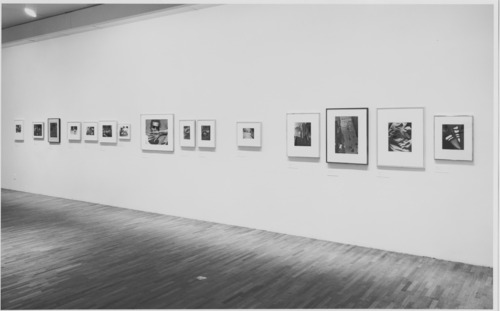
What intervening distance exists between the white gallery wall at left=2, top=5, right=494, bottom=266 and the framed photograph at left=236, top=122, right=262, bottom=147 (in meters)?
0.18

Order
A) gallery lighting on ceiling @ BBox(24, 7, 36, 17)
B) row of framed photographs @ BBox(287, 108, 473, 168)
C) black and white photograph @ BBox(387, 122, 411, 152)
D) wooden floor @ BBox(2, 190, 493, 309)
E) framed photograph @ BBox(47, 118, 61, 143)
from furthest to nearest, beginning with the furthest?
framed photograph @ BBox(47, 118, 61, 143) < gallery lighting on ceiling @ BBox(24, 7, 36, 17) < black and white photograph @ BBox(387, 122, 411, 152) < row of framed photographs @ BBox(287, 108, 473, 168) < wooden floor @ BBox(2, 190, 493, 309)

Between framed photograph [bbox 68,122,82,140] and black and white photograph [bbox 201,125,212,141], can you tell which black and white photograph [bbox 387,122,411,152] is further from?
framed photograph [bbox 68,122,82,140]

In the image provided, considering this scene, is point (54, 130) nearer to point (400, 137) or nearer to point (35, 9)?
point (35, 9)

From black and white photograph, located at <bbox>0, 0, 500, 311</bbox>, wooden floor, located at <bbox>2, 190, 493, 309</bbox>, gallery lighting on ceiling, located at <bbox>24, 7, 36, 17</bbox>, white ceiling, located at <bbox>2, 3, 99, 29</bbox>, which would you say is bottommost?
wooden floor, located at <bbox>2, 190, 493, 309</bbox>

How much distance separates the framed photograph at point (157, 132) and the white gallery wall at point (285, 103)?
0.26m

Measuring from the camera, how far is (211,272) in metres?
8.14

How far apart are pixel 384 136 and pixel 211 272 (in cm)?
458

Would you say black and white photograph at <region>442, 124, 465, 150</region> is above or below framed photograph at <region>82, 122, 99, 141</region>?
below

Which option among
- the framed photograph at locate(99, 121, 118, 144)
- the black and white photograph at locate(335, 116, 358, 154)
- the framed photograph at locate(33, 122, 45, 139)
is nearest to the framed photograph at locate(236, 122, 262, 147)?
the black and white photograph at locate(335, 116, 358, 154)

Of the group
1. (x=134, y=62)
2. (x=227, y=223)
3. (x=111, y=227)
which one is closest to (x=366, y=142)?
(x=227, y=223)

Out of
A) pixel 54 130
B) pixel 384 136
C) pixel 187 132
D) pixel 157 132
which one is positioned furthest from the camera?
pixel 54 130

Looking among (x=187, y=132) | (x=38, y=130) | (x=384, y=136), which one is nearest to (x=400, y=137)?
(x=384, y=136)

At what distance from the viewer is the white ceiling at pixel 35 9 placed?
46.7 feet

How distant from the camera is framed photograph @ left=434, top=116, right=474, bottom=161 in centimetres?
872
